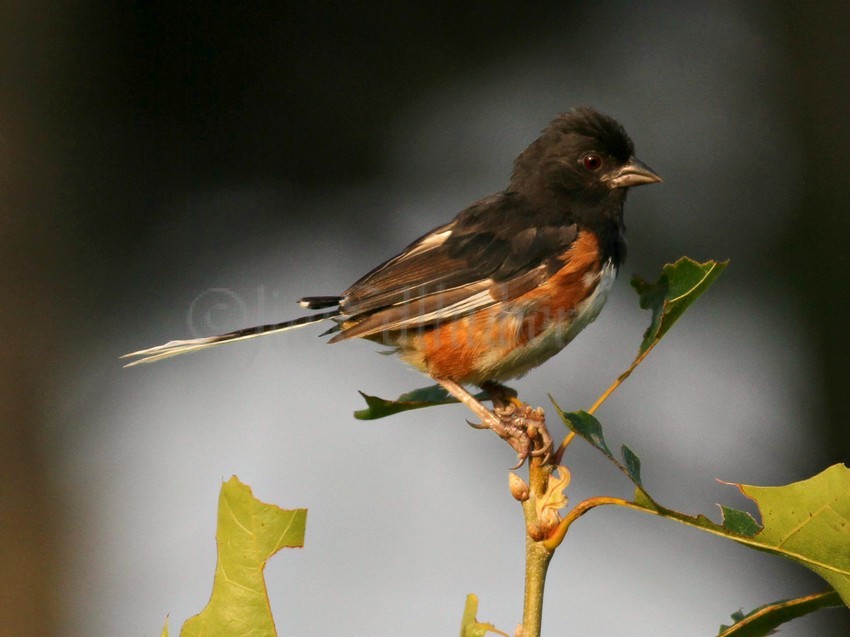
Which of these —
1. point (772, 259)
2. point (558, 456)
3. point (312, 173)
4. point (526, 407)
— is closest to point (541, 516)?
point (558, 456)

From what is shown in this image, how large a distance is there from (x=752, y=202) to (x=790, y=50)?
45.2 inches

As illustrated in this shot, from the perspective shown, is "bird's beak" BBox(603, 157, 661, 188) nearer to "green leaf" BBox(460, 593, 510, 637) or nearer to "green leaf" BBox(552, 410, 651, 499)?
"green leaf" BBox(552, 410, 651, 499)

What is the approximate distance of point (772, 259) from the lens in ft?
23.6

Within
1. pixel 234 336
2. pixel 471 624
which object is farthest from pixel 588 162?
pixel 471 624

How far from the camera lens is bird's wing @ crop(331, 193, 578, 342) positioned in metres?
3.66

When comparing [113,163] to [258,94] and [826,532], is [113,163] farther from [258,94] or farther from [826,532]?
[826,532]

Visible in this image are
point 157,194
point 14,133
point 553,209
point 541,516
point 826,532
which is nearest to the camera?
point 826,532

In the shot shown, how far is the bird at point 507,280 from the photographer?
3.65 meters

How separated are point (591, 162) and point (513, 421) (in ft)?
4.60

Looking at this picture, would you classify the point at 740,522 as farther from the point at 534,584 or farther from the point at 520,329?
the point at 520,329

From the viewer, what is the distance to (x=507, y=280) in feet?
12.3

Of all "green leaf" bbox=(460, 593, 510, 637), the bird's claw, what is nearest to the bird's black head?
the bird's claw

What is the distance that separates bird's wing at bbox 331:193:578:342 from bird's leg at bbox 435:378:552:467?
0.33 m

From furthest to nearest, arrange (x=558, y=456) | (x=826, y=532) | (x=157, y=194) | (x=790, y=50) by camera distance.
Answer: (x=790, y=50), (x=157, y=194), (x=558, y=456), (x=826, y=532)
